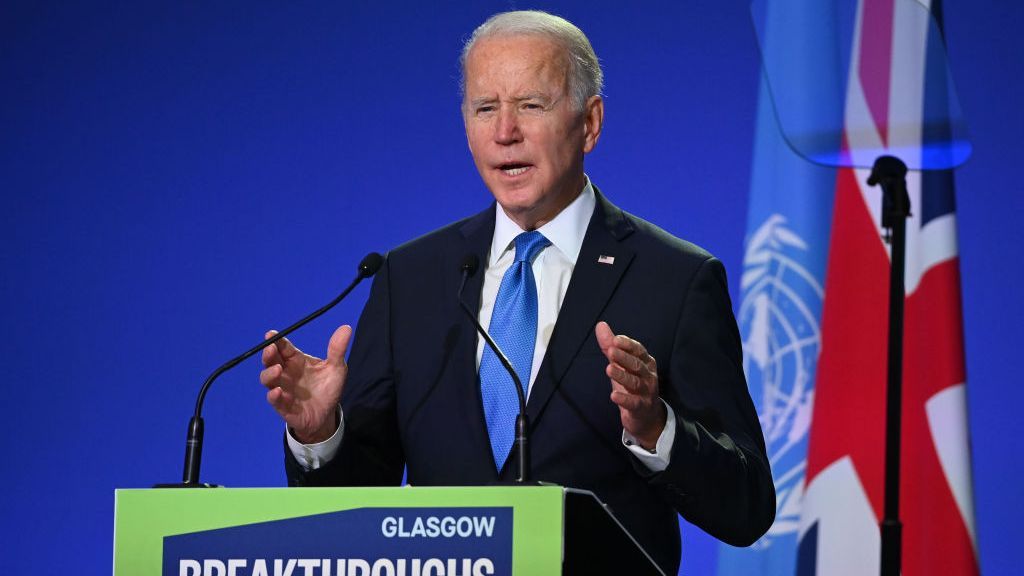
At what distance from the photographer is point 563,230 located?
2.17 metres

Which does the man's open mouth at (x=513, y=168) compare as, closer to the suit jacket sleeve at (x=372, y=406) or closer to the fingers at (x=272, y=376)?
the suit jacket sleeve at (x=372, y=406)

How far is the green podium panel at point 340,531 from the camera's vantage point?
4.44ft

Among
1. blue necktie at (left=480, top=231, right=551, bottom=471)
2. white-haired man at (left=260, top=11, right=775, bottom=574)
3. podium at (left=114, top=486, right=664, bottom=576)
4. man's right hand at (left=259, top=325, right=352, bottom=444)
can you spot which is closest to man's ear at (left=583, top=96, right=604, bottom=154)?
white-haired man at (left=260, top=11, right=775, bottom=574)

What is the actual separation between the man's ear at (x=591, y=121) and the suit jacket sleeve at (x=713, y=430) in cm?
30

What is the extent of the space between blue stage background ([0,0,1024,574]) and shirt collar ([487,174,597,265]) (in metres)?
1.36

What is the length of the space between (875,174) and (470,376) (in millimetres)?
771

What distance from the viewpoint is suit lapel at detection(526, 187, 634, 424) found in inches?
79.4

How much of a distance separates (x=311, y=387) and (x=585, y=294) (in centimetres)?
50

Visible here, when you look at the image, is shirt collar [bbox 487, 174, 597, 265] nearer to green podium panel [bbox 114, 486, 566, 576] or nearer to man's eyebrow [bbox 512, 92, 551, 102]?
man's eyebrow [bbox 512, 92, 551, 102]

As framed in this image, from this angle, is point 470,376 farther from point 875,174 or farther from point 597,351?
point 875,174

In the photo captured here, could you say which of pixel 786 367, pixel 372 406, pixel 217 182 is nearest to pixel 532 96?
pixel 372 406

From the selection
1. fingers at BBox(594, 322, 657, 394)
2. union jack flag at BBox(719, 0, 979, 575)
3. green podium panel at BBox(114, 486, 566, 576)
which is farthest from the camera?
union jack flag at BBox(719, 0, 979, 575)

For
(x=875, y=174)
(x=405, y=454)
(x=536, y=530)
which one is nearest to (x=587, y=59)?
(x=875, y=174)

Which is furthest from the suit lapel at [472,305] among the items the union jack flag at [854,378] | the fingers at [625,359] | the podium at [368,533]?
the union jack flag at [854,378]
